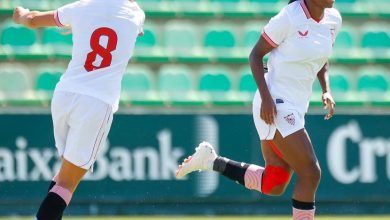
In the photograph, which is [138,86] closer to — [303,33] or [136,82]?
[136,82]

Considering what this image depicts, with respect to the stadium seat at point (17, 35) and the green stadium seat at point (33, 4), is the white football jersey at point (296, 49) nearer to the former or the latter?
the stadium seat at point (17, 35)

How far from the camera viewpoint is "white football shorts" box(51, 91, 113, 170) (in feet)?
18.4

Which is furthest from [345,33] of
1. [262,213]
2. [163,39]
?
[262,213]

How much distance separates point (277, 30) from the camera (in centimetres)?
589

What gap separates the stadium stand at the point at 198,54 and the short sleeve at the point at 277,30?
3.89 metres

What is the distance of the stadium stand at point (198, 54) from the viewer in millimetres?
10188

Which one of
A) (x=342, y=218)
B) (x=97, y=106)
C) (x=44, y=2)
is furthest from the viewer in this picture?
(x=44, y=2)

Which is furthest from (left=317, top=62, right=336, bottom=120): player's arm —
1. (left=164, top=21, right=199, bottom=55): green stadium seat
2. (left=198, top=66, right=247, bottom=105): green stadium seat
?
(left=164, top=21, right=199, bottom=55): green stadium seat

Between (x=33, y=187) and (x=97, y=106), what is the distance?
11.2ft

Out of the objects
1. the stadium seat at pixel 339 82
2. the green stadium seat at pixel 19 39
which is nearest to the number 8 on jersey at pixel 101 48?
the green stadium seat at pixel 19 39

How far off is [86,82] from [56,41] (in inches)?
201

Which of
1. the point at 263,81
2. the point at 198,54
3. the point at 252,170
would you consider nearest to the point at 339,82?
the point at 198,54

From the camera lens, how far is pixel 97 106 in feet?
18.5

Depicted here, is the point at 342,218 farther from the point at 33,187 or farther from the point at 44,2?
the point at 44,2
